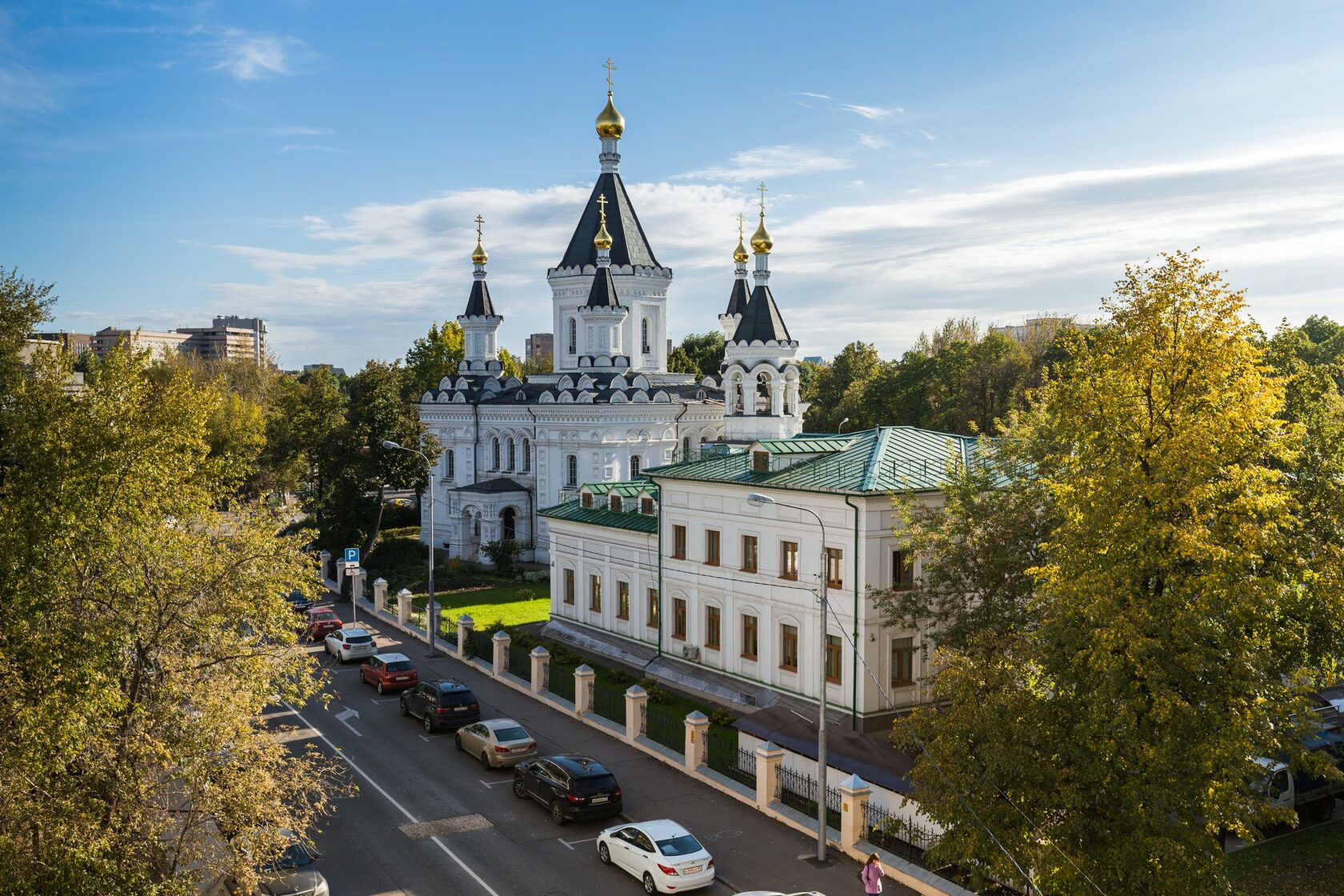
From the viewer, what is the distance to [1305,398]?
2858 centimetres

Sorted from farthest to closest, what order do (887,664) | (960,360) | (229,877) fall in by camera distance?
1. (960,360)
2. (887,664)
3. (229,877)

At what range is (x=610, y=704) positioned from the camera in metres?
28.9

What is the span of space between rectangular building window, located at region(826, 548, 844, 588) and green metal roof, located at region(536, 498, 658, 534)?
25.0ft

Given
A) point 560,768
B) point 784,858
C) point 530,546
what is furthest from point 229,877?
point 530,546

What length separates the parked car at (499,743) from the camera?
80.1 ft

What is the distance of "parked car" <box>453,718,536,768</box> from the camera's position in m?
24.4

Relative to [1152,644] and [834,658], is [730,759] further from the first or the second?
[1152,644]

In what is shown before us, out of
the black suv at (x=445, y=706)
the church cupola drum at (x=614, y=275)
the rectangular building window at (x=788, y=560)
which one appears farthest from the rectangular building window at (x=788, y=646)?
the church cupola drum at (x=614, y=275)

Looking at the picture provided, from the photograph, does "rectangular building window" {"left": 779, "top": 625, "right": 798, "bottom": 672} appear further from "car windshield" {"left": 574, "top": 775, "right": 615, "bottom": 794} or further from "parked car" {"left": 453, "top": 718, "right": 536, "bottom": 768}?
"car windshield" {"left": 574, "top": 775, "right": 615, "bottom": 794}

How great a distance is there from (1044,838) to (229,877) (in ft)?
43.3

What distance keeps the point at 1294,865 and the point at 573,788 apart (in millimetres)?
13951

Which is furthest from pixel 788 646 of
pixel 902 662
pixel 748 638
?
pixel 902 662

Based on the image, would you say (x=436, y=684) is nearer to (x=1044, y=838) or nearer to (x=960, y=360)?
(x=1044, y=838)

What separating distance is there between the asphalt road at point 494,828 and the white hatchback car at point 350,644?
20.6 ft
